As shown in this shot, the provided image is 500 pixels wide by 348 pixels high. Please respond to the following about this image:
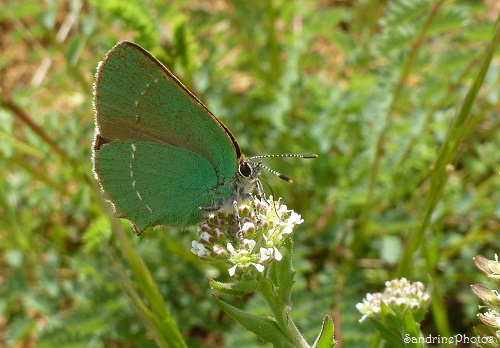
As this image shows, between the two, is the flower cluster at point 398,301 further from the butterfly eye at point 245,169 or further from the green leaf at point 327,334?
the butterfly eye at point 245,169

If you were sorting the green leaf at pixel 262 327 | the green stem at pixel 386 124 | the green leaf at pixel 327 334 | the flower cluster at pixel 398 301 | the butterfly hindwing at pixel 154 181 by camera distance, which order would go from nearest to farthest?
the green leaf at pixel 327 334 → the green leaf at pixel 262 327 → the flower cluster at pixel 398 301 → the butterfly hindwing at pixel 154 181 → the green stem at pixel 386 124

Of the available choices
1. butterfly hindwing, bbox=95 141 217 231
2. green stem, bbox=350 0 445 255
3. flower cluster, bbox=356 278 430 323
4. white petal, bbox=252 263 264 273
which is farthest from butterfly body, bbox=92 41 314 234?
green stem, bbox=350 0 445 255

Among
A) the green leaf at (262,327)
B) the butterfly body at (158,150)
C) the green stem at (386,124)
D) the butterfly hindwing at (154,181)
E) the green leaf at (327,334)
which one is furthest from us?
the green stem at (386,124)

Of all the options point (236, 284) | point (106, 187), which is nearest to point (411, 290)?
point (236, 284)

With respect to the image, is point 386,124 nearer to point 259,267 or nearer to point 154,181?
point 154,181

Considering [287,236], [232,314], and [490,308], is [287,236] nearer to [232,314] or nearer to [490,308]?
[232,314]

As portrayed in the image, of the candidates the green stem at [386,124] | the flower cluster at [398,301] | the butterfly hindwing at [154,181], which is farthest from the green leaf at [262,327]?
the green stem at [386,124]

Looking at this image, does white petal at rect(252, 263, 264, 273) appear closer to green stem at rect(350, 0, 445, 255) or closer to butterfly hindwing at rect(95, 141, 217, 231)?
butterfly hindwing at rect(95, 141, 217, 231)
